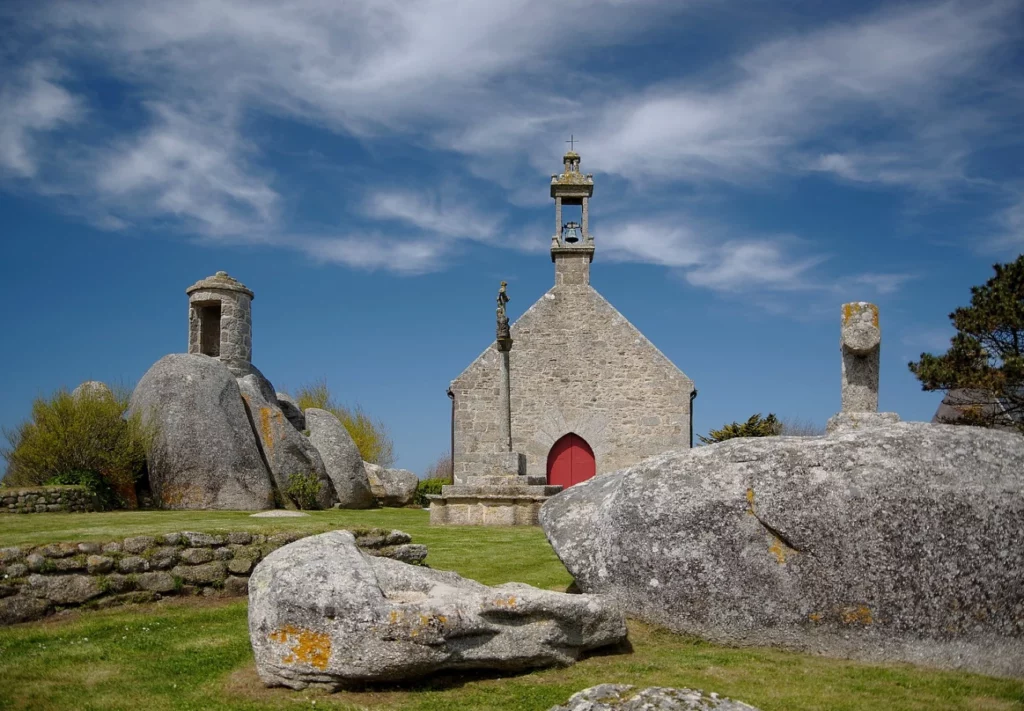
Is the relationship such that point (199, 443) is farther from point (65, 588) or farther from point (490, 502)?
point (65, 588)

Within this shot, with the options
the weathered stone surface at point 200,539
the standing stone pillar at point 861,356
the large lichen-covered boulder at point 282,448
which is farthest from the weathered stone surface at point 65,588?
the large lichen-covered boulder at point 282,448

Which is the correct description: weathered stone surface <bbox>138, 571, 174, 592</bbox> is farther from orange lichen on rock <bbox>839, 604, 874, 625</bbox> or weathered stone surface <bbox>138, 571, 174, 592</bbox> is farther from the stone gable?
the stone gable

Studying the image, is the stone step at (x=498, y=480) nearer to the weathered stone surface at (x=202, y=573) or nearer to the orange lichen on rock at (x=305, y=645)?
the weathered stone surface at (x=202, y=573)

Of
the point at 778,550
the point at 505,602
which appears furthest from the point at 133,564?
the point at 778,550

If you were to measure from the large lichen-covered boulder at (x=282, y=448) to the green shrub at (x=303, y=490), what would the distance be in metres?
0.04

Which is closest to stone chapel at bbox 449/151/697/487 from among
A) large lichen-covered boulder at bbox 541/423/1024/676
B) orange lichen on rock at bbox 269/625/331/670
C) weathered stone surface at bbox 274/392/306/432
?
weathered stone surface at bbox 274/392/306/432

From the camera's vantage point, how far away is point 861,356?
29.6 feet

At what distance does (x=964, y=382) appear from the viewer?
20.1m

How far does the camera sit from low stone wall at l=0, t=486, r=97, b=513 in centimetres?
1633

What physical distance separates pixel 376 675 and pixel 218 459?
49.8 feet

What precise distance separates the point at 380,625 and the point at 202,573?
4248 millimetres

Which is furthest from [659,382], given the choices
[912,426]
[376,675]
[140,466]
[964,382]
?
[376,675]

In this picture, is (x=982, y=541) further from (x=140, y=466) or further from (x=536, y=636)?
(x=140, y=466)

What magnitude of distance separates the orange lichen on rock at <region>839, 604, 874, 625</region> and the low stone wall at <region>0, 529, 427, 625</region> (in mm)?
5011
